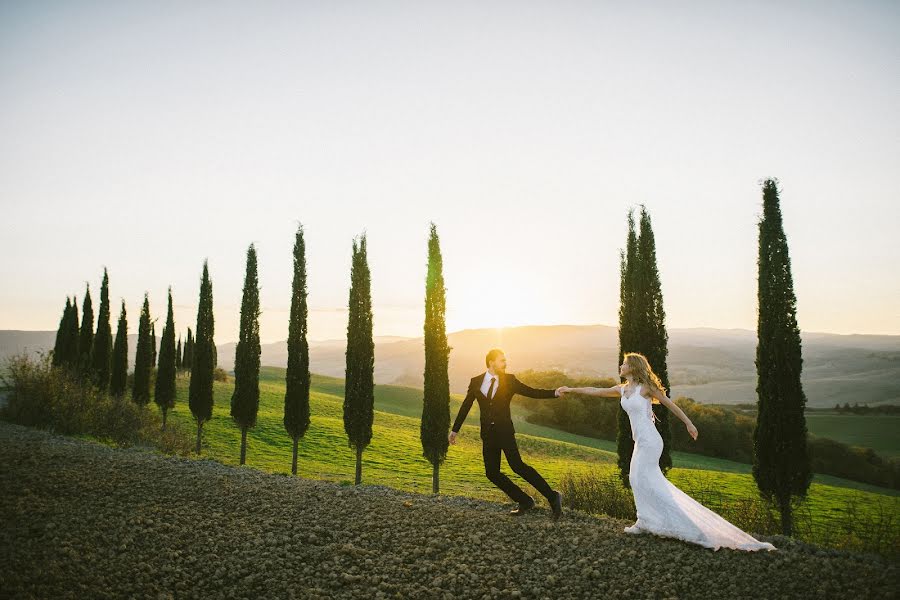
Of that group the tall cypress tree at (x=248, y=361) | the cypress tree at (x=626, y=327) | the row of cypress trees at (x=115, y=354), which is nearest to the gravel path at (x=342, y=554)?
the cypress tree at (x=626, y=327)

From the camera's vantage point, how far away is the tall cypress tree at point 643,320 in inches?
611

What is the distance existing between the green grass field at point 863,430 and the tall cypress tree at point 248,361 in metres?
36.7

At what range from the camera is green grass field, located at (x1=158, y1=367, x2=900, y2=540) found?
841 inches

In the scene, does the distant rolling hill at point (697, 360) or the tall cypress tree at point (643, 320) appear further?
the distant rolling hill at point (697, 360)

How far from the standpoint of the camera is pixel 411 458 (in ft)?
91.2

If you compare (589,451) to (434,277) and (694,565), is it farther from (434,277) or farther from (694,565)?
(694,565)

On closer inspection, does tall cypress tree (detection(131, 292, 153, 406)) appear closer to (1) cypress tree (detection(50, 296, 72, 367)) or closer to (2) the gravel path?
(1) cypress tree (detection(50, 296, 72, 367))

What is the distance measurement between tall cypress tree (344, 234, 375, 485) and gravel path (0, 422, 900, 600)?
30.0 feet

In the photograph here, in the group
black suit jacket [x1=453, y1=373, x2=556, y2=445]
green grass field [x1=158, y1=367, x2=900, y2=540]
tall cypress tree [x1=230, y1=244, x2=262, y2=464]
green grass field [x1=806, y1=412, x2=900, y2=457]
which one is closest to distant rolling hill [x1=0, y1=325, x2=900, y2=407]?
green grass field [x1=806, y1=412, x2=900, y2=457]

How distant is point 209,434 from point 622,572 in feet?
90.7

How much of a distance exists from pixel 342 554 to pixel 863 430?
4718 cm

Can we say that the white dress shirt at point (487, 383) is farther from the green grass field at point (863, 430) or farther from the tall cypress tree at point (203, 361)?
the green grass field at point (863, 430)

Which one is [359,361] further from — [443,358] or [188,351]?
[188,351]

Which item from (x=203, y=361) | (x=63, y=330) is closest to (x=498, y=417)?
(x=203, y=361)
